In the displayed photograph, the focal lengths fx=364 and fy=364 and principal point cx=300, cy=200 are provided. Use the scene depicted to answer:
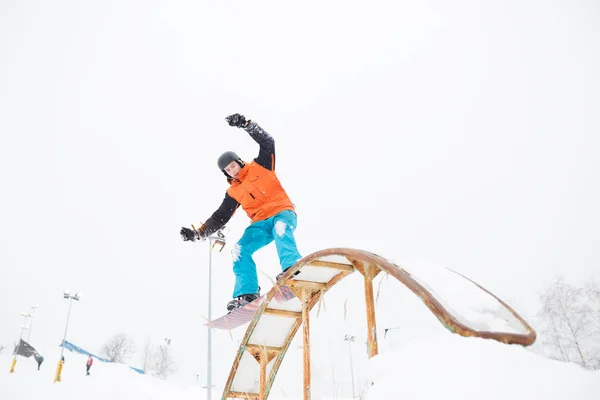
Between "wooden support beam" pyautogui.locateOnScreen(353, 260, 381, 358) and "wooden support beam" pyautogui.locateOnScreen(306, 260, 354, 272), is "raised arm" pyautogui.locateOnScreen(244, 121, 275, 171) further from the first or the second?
"wooden support beam" pyautogui.locateOnScreen(353, 260, 381, 358)

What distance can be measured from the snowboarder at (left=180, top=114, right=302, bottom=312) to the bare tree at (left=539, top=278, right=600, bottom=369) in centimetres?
1573

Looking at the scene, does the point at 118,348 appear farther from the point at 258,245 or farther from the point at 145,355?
the point at 258,245

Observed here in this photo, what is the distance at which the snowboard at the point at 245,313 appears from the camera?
4.19 meters

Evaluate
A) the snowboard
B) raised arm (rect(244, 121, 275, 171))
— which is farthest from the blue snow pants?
raised arm (rect(244, 121, 275, 171))

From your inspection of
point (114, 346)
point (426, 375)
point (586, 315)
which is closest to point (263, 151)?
point (426, 375)

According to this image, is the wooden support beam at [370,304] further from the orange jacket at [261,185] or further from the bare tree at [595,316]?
the bare tree at [595,316]

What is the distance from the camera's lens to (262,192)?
4.52 metres

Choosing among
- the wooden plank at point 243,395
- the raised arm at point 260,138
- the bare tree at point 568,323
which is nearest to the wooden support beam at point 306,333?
the wooden plank at point 243,395

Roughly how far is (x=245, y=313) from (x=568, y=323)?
710 inches

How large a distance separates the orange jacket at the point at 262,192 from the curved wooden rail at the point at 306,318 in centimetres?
92

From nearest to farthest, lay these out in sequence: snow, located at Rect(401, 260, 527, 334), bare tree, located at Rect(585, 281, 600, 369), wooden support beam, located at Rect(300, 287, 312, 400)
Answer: snow, located at Rect(401, 260, 527, 334), wooden support beam, located at Rect(300, 287, 312, 400), bare tree, located at Rect(585, 281, 600, 369)

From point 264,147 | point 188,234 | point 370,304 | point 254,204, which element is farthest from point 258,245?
point 370,304

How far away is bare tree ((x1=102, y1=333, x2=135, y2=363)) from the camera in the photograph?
47094 millimetres

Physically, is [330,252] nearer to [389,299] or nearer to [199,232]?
[389,299]
